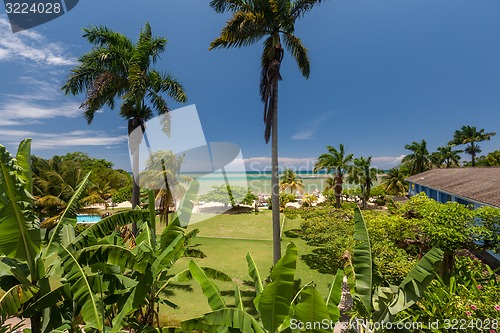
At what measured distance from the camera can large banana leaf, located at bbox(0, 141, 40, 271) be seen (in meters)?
4.03

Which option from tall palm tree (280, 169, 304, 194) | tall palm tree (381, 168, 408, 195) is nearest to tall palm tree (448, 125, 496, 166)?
tall palm tree (381, 168, 408, 195)

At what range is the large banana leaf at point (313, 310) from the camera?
3.69 metres

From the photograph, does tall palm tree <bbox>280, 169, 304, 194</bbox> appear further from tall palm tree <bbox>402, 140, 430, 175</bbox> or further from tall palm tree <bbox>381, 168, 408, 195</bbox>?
A: tall palm tree <bbox>402, 140, 430, 175</bbox>

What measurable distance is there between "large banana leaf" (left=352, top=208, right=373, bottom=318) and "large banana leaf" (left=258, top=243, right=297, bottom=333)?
1.74 metres

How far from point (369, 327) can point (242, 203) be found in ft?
109

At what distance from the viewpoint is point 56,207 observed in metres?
18.7

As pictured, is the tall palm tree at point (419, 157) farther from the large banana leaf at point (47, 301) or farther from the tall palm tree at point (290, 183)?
the large banana leaf at point (47, 301)

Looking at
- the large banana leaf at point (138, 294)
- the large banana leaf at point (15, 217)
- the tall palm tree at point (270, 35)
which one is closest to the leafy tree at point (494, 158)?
the tall palm tree at point (270, 35)

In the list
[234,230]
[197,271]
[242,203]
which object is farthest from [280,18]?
[242,203]

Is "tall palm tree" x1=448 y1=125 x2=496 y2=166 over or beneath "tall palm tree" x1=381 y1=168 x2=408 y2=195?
over

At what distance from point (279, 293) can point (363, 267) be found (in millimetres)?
2082

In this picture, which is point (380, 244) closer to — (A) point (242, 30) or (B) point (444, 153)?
(A) point (242, 30)

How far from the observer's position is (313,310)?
372 centimetres

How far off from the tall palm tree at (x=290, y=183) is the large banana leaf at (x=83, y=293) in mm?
40936
